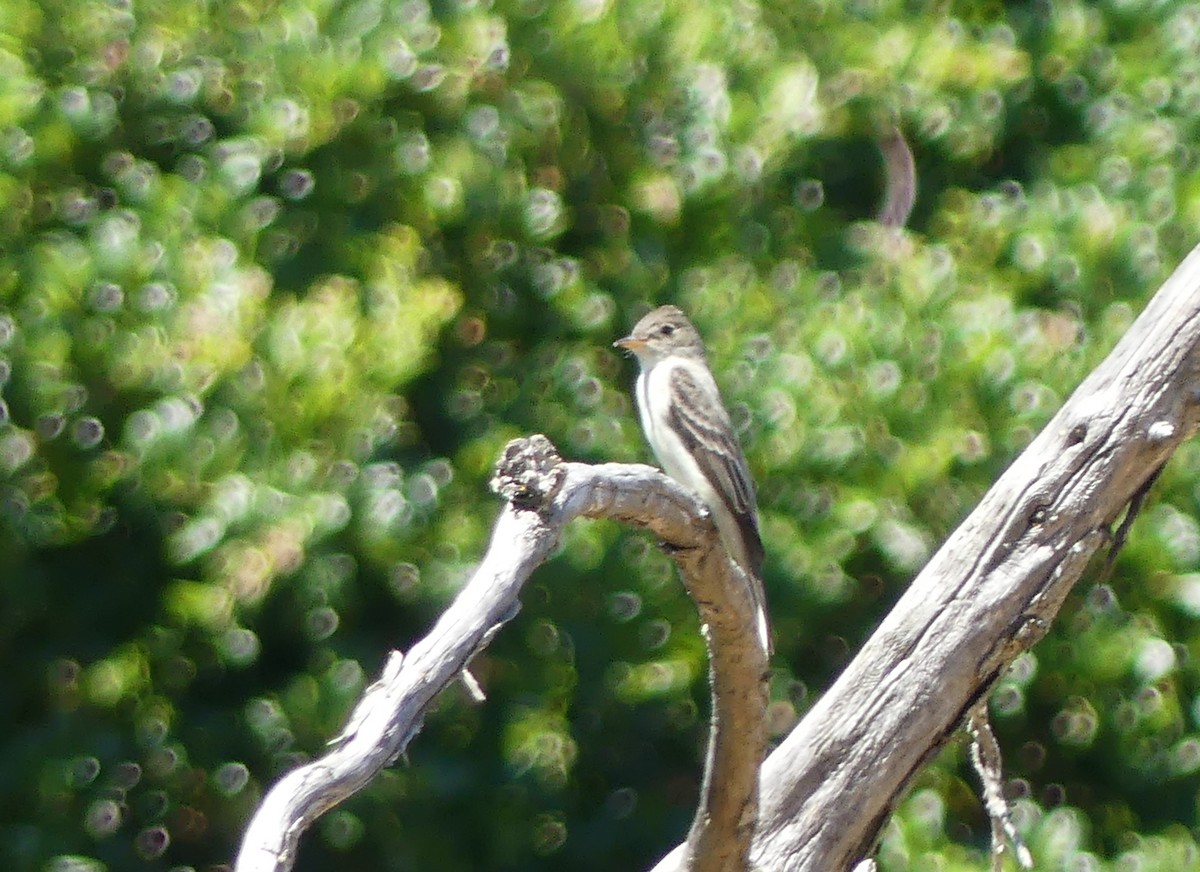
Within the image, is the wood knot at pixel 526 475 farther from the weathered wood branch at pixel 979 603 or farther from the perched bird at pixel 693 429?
the perched bird at pixel 693 429

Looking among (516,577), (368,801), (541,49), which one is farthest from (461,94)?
(516,577)

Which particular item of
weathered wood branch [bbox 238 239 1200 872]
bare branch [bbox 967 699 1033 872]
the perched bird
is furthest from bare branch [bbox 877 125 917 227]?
bare branch [bbox 967 699 1033 872]

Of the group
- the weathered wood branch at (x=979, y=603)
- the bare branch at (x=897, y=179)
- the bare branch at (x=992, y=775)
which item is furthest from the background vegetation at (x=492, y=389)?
the weathered wood branch at (x=979, y=603)

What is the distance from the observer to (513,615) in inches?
104

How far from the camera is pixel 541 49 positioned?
5121mm

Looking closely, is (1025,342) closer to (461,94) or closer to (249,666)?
(461,94)

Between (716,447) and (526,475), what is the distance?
210cm

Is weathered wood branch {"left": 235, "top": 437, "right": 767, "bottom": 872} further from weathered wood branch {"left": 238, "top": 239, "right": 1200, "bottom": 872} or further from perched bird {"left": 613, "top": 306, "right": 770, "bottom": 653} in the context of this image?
perched bird {"left": 613, "top": 306, "right": 770, "bottom": 653}

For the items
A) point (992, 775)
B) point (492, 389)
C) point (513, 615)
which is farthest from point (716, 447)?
point (513, 615)

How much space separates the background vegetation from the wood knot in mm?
1576

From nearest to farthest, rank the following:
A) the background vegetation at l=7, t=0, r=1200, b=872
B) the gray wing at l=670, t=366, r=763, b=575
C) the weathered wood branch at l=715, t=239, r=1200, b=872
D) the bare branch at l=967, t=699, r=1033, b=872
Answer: the weathered wood branch at l=715, t=239, r=1200, b=872
the bare branch at l=967, t=699, r=1033, b=872
the background vegetation at l=7, t=0, r=1200, b=872
the gray wing at l=670, t=366, r=763, b=575

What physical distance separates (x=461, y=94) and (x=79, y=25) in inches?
36.9

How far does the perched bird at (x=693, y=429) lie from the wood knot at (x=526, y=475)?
6.51 ft

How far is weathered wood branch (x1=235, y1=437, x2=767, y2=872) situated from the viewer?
2354 mm
